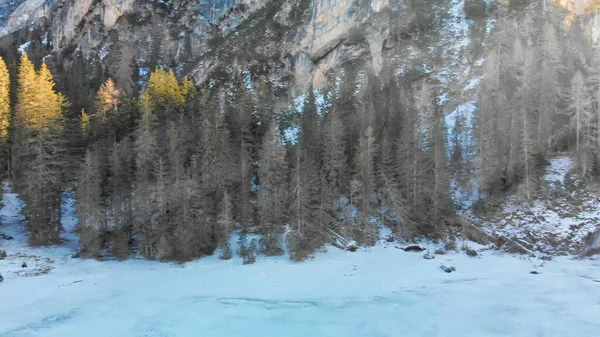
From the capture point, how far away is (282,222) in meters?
34.3

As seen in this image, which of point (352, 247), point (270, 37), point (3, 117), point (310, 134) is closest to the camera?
point (352, 247)

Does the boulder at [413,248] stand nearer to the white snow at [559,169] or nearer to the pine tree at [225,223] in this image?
the pine tree at [225,223]

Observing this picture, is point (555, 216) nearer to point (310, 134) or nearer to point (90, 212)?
point (310, 134)

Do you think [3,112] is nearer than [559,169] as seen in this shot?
Yes

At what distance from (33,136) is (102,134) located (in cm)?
870

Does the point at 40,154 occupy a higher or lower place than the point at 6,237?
higher

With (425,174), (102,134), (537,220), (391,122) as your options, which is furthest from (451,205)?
(102,134)

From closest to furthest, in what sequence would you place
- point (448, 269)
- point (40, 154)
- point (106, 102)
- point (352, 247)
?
point (448, 269)
point (352, 247)
point (40, 154)
point (106, 102)

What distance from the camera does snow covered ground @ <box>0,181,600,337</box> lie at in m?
13.3

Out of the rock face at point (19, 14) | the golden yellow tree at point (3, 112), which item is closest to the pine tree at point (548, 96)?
the golden yellow tree at point (3, 112)

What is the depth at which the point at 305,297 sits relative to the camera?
59.2 feet

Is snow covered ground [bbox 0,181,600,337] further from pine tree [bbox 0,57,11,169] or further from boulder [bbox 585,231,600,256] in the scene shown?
pine tree [bbox 0,57,11,169]

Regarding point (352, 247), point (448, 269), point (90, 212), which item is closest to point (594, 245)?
point (448, 269)

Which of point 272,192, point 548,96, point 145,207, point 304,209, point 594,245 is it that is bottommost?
point 594,245
